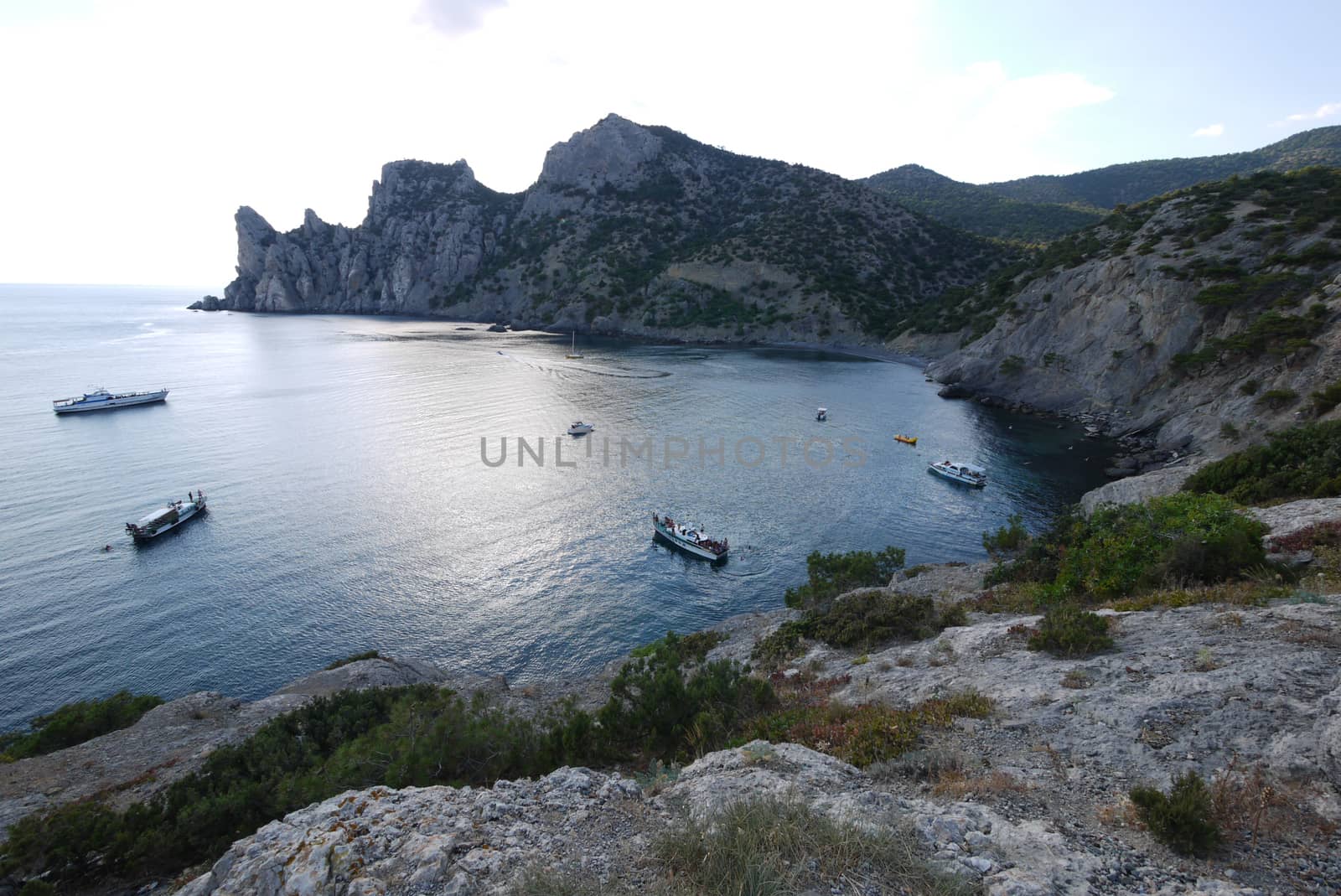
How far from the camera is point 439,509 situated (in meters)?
42.9

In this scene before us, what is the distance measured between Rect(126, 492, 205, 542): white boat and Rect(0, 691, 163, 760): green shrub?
17.3 meters

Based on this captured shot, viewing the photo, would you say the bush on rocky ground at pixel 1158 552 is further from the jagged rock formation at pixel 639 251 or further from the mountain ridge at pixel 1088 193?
the mountain ridge at pixel 1088 193

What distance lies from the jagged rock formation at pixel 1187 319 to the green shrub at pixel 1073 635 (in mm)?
42630

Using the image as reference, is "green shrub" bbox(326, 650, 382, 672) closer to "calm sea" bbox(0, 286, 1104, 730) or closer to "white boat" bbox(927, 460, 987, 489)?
"calm sea" bbox(0, 286, 1104, 730)

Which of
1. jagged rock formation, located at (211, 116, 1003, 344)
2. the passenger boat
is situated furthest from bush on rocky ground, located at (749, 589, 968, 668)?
jagged rock formation, located at (211, 116, 1003, 344)

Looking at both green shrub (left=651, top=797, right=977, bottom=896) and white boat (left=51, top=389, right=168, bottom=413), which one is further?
white boat (left=51, top=389, right=168, bottom=413)

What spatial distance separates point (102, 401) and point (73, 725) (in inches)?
2660

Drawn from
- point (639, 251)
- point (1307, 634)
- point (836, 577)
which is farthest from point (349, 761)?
point (639, 251)

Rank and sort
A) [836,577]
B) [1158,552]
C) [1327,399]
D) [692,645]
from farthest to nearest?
1. [1327,399]
2. [836,577]
3. [692,645]
4. [1158,552]

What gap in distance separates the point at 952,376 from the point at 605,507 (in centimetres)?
6014

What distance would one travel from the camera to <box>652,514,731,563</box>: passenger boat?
3572 cm

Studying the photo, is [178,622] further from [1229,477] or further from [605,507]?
[1229,477]

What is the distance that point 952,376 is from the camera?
269 feet

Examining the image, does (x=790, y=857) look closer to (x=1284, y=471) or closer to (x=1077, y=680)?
(x=1077, y=680)
